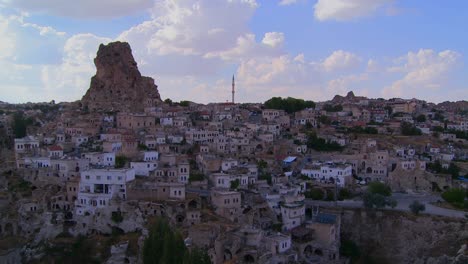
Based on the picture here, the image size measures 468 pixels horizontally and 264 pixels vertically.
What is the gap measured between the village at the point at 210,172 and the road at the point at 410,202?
0.15 meters

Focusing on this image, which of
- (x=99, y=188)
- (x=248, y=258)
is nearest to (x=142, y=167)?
(x=99, y=188)

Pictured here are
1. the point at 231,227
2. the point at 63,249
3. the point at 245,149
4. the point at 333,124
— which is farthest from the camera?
the point at 333,124

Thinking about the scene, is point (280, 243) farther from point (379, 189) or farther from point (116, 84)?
point (116, 84)

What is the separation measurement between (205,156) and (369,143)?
48.5 feet

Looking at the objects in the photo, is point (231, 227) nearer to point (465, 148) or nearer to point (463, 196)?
point (463, 196)

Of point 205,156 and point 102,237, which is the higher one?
point 205,156

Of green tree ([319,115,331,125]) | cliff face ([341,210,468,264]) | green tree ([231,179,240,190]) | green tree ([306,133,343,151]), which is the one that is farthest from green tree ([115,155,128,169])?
green tree ([319,115,331,125])

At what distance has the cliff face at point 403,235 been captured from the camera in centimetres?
3030

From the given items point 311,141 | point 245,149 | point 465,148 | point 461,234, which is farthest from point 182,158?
point 465,148

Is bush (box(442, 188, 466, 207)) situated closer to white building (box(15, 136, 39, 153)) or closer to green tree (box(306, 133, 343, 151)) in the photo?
green tree (box(306, 133, 343, 151))

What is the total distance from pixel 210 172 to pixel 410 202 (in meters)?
14.0

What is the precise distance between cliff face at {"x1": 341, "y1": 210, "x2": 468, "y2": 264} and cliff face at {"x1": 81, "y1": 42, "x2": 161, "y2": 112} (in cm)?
3038

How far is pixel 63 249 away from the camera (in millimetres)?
29734

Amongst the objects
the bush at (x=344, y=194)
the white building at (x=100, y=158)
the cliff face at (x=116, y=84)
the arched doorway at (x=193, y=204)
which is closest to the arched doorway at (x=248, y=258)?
the arched doorway at (x=193, y=204)
